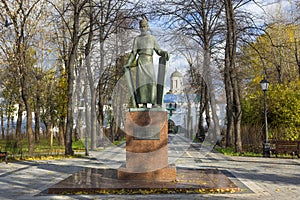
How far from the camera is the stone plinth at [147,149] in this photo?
955cm

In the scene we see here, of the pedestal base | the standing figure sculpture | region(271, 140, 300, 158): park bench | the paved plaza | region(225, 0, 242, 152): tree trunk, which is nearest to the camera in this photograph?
the paved plaza

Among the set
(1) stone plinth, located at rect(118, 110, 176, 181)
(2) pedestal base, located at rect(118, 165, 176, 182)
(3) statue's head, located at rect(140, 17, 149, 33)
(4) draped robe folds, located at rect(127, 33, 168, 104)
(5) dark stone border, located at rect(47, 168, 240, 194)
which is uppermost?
(3) statue's head, located at rect(140, 17, 149, 33)

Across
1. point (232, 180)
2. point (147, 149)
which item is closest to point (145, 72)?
point (147, 149)

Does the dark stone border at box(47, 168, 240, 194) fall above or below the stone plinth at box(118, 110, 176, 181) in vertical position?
below

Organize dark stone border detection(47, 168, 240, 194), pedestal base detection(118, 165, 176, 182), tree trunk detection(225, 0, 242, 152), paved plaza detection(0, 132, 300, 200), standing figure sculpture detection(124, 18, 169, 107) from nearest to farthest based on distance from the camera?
paved plaza detection(0, 132, 300, 200)
dark stone border detection(47, 168, 240, 194)
pedestal base detection(118, 165, 176, 182)
standing figure sculpture detection(124, 18, 169, 107)
tree trunk detection(225, 0, 242, 152)

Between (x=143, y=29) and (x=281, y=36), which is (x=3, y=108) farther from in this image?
(x=143, y=29)

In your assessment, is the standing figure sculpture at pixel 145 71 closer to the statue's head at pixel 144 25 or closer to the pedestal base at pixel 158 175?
the statue's head at pixel 144 25

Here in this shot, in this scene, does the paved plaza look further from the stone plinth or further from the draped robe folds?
the draped robe folds

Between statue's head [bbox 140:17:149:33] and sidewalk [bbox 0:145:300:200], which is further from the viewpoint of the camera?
statue's head [bbox 140:17:149:33]

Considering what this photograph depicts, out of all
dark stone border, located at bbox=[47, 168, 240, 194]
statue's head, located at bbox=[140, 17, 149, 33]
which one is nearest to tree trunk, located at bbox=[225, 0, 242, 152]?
dark stone border, located at bbox=[47, 168, 240, 194]

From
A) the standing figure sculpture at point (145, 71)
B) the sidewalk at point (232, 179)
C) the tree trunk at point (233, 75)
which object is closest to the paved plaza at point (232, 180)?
the sidewalk at point (232, 179)

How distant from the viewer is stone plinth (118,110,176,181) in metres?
9.55

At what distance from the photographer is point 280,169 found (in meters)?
13.2

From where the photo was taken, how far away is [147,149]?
9.62 metres
